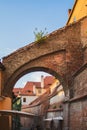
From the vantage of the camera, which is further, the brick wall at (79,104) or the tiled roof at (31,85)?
the tiled roof at (31,85)

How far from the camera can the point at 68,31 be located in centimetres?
2441

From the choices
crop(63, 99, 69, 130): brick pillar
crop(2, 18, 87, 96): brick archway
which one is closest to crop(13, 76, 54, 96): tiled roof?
crop(63, 99, 69, 130): brick pillar

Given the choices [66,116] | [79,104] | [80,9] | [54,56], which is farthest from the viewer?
[80,9]

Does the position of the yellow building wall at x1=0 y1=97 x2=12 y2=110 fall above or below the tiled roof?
below

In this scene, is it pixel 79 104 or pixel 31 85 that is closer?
pixel 79 104

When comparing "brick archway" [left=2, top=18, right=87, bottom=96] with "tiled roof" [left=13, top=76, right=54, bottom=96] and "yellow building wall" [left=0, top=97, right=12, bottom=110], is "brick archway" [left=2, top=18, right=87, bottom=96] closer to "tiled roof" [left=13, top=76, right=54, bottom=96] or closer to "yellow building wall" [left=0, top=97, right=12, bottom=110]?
"yellow building wall" [left=0, top=97, right=12, bottom=110]

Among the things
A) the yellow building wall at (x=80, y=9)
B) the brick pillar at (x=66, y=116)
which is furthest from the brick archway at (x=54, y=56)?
the yellow building wall at (x=80, y=9)

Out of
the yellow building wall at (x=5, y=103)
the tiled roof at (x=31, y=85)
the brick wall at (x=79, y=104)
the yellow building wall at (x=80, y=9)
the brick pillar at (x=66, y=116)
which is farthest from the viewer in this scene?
the tiled roof at (x=31, y=85)

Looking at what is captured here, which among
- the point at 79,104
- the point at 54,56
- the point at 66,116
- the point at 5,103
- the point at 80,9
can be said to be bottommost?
the point at 66,116

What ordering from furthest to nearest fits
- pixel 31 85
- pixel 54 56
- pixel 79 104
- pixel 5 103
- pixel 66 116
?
pixel 31 85
pixel 54 56
pixel 66 116
pixel 5 103
pixel 79 104

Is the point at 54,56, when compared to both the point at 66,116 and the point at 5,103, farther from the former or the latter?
the point at 5,103

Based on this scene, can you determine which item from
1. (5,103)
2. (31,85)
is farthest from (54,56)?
(31,85)

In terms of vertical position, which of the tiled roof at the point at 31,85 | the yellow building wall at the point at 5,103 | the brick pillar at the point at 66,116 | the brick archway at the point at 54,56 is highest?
the tiled roof at the point at 31,85

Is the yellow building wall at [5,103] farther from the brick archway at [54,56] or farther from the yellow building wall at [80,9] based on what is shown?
the yellow building wall at [80,9]
